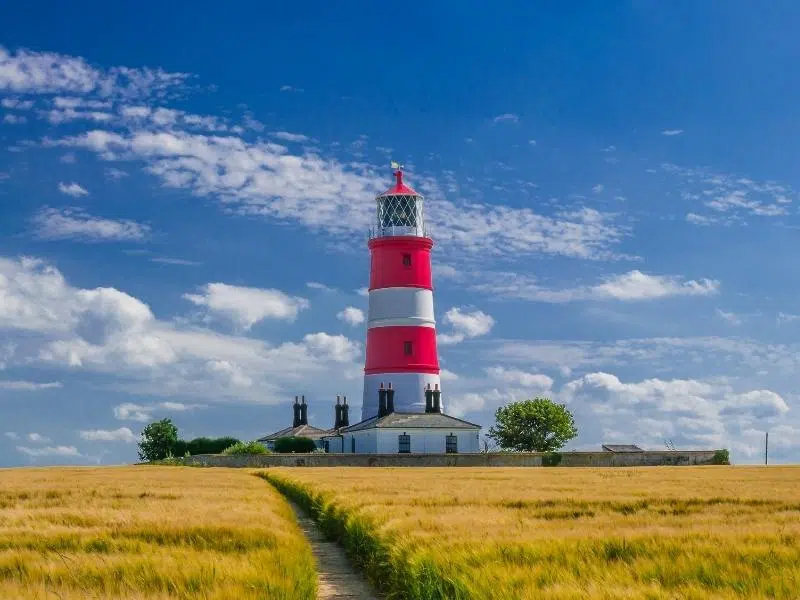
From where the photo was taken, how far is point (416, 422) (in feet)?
219

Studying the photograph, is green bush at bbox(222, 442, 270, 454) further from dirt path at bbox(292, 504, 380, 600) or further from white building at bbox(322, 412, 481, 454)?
dirt path at bbox(292, 504, 380, 600)

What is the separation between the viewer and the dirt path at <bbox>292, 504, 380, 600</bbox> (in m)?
12.2

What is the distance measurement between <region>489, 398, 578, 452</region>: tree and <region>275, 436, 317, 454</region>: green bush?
15397 mm

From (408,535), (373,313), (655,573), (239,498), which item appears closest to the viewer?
(655,573)

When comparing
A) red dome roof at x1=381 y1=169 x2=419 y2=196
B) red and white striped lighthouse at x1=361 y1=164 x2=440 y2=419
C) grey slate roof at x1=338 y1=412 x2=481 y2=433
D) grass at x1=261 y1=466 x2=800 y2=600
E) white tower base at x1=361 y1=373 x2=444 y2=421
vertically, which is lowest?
grass at x1=261 y1=466 x2=800 y2=600

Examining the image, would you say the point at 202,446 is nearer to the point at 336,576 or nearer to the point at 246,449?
the point at 246,449

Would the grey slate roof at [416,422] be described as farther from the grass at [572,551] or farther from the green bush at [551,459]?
the grass at [572,551]

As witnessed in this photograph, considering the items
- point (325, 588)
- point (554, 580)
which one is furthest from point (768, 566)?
point (325, 588)

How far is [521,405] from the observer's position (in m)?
80.0

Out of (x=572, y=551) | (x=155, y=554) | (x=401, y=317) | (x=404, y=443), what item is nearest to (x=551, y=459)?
(x=404, y=443)

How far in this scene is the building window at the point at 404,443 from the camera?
6612 centimetres

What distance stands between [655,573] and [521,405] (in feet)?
234

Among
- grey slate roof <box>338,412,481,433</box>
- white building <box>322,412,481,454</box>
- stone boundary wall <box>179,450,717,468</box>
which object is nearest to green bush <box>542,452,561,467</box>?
stone boundary wall <box>179,450,717,468</box>

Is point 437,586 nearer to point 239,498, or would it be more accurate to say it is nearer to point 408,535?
point 408,535
